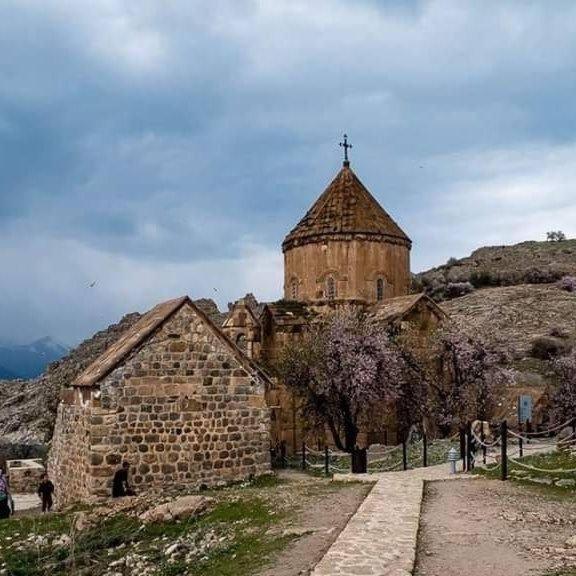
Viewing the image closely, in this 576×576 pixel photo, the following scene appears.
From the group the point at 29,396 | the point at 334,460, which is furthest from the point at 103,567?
the point at 29,396

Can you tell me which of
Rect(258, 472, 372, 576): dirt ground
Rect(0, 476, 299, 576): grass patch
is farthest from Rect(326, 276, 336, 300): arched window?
Rect(0, 476, 299, 576): grass patch

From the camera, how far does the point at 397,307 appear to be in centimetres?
2838

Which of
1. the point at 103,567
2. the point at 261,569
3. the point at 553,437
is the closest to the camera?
the point at 261,569

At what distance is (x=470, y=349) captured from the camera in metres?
26.8

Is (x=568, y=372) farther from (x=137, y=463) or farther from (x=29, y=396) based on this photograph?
(x=29, y=396)

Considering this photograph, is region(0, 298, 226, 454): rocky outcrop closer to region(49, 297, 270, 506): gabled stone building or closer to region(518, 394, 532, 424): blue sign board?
region(49, 297, 270, 506): gabled stone building

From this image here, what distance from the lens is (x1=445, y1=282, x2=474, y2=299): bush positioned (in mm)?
59859

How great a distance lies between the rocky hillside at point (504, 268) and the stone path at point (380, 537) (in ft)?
150

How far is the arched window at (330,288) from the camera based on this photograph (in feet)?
101

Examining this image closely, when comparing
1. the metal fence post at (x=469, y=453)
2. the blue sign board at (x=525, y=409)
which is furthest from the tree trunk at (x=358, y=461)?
the blue sign board at (x=525, y=409)

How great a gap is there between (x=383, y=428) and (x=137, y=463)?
1267 centimetres

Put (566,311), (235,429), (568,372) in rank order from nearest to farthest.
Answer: (235,429), (568,372), (566,311)

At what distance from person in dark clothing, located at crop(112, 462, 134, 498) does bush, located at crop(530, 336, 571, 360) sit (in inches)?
1186

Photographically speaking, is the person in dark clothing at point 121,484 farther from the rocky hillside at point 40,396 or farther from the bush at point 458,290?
the bush at point 458,290
